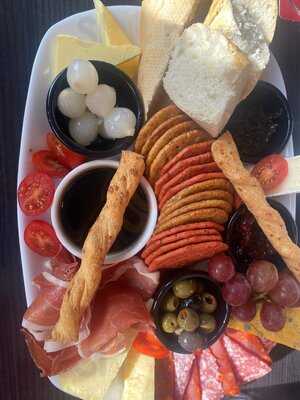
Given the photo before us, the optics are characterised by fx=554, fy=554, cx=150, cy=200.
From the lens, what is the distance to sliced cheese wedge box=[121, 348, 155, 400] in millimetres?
1165

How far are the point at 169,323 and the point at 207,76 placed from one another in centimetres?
48

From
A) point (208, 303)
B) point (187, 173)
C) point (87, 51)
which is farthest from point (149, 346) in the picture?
point (87, 51)

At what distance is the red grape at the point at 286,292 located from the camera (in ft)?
3.53

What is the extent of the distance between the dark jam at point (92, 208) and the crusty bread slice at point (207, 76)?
0.19 meters

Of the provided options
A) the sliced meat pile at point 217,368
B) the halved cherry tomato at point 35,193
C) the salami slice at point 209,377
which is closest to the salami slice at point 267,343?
the sliced meat pile at point 217,368

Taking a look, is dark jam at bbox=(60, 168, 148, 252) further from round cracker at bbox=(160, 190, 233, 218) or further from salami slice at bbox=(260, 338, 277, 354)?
salami slice at bbox=(260, 338, 277, 354)

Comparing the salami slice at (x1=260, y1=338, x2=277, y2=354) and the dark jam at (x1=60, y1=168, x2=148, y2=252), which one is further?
the salami slice at (x1=260, y1=338, x2=277, y2=354)

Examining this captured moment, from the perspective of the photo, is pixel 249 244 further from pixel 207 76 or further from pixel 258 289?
pixel 207 76

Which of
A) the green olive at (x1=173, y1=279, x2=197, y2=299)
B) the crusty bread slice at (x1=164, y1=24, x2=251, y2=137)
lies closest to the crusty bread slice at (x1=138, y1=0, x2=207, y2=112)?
the crusty bread slice at (x1=164, y1=24, x2=251, y2=137)

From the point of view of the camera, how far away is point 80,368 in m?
1.16

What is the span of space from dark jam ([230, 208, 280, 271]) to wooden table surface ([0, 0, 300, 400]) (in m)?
0.15

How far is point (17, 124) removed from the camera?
117 centimetres

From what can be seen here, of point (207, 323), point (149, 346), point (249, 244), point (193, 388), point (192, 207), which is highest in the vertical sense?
point (192, 207)

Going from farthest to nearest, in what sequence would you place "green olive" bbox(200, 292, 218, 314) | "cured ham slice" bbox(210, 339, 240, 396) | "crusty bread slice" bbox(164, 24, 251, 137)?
"cured ham slice" bbox(210, 339, 240, 396)
"green olive" bbox(200, 292, 218, 314)
"crusty bread slice" bbox(164, 24, 251, 137)
